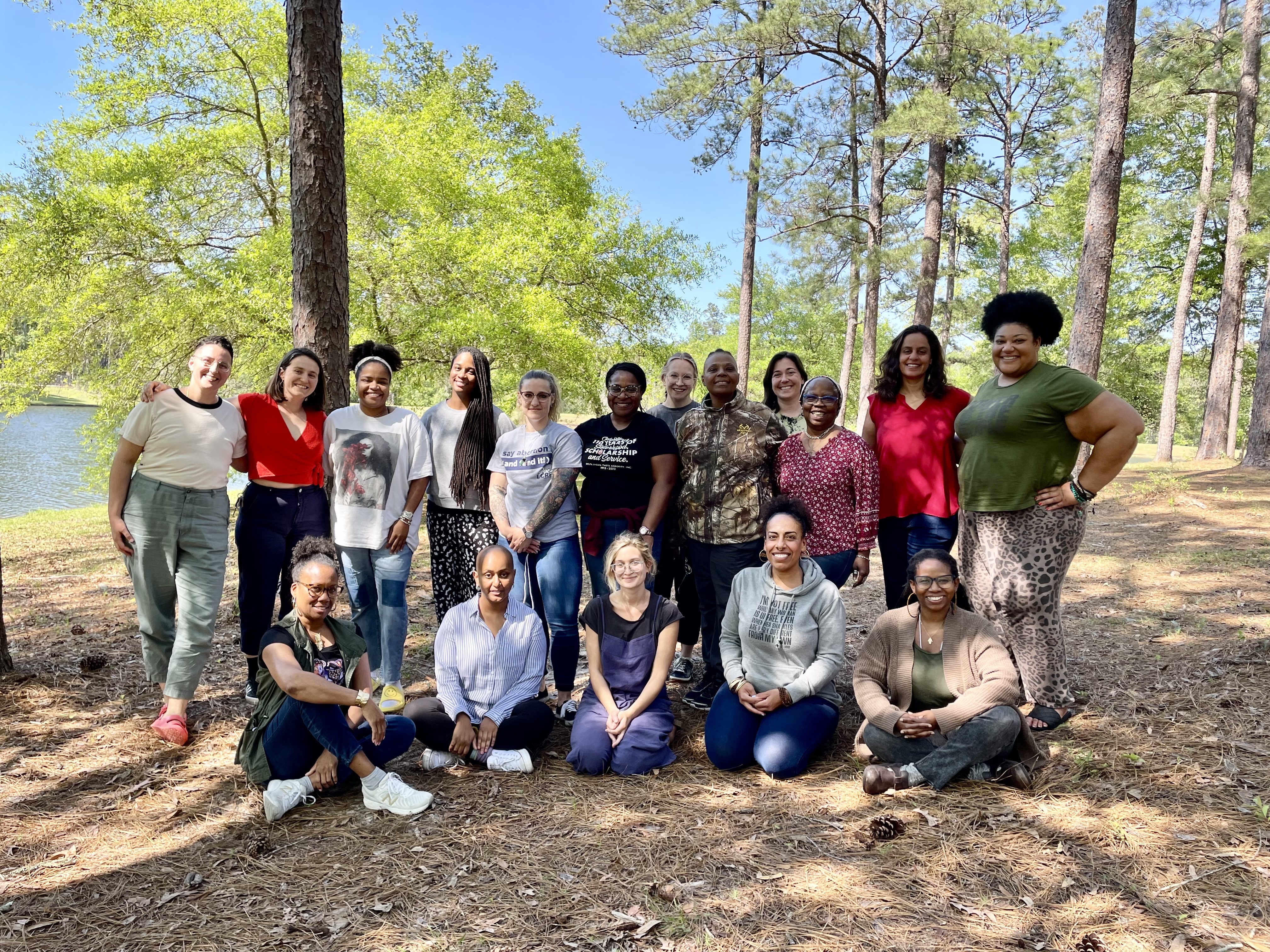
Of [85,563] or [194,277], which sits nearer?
[85,563]

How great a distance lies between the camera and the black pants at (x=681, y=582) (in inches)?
193

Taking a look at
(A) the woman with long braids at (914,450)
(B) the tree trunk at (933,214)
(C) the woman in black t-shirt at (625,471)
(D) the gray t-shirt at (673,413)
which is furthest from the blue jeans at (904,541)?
(B) the tree trunk at (933,214)

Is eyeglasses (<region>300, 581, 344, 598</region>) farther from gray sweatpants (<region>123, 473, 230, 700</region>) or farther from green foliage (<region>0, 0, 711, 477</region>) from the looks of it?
green foliage (<region>0, 0, 711, 477</region>)

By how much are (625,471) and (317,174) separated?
3367 mm

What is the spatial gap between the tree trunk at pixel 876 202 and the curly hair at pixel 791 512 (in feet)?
35.7

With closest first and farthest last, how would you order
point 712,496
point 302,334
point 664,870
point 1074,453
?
point 664,870 → point 1074,453 → point 712,496 → point 302,334

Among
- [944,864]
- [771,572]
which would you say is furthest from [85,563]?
[944,864]

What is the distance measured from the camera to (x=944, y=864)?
284 cm

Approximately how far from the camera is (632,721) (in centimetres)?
383

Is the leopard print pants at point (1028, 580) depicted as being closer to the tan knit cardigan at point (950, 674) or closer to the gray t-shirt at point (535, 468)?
the tan knit cardigan at point (950, 674)

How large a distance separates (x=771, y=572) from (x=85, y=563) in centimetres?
838

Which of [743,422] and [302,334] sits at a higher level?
[302,334]

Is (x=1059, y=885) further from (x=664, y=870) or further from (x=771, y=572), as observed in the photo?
(x=771, y=572)

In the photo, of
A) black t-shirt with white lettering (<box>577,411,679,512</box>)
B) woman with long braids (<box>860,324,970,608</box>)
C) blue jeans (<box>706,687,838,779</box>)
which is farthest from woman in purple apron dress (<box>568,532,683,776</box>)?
woman with long braids (<box>860,324,970,608</box>)
